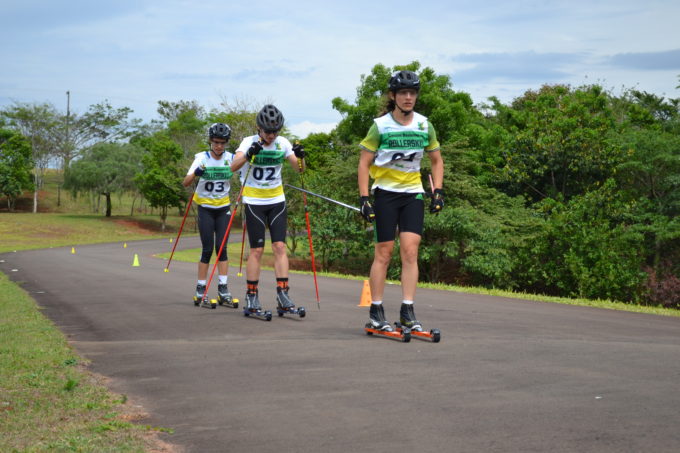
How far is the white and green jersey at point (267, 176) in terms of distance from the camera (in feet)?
29.4

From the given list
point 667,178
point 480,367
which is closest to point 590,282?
point 667,178

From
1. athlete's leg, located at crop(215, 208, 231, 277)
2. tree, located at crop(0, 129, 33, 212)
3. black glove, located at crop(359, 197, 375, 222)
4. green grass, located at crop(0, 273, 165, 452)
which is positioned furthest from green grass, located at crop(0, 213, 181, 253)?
black glove, located at crop(359, 197, 375, 222)

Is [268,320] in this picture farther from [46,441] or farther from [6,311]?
[46,441]

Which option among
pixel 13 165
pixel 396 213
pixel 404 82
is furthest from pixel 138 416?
pixel 13 165

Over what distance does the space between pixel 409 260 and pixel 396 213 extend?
19.4 inches

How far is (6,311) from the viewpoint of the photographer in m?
10.3

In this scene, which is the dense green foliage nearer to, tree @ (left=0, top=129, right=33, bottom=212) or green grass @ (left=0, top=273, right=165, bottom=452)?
green grass @ (left=0, top=273, right=165, bottom=452)

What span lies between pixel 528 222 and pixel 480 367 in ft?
82.7

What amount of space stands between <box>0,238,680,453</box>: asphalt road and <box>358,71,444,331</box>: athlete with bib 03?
0.67m

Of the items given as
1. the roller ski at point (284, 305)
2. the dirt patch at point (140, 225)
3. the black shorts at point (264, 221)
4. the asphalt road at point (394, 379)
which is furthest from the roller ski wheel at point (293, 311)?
the dirt patch at point (140, 225)

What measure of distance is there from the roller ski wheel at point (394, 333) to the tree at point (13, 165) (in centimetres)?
7355

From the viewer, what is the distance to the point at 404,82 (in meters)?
7.01

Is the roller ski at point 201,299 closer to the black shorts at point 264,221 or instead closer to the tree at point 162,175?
the black shorts at point 264,221

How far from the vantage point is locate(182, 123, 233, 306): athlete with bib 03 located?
10.3m
